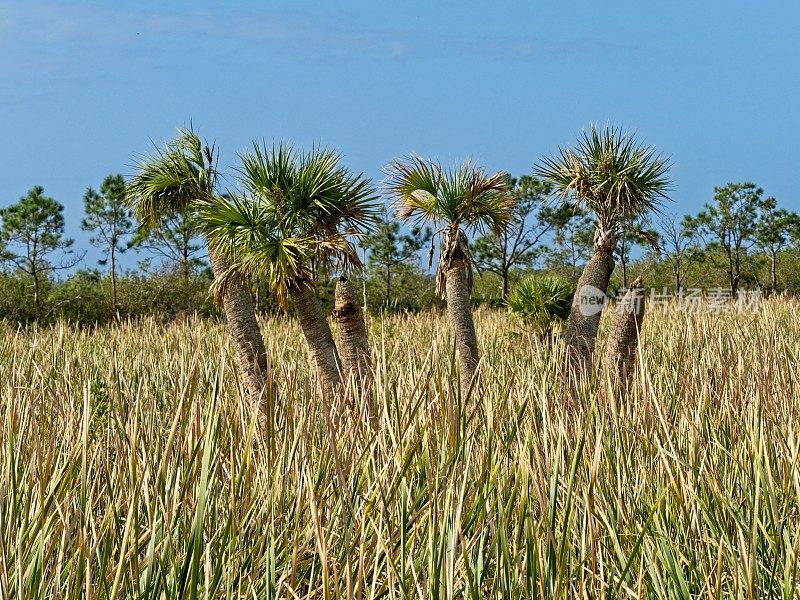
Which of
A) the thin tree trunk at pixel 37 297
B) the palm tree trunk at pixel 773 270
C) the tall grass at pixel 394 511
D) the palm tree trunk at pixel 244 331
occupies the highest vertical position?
the palm tree trunk at pixel 773 270

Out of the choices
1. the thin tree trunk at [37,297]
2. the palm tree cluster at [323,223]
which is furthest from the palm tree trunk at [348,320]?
the thin tree trunk at [37,297]

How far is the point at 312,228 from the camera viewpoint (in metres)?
5.76

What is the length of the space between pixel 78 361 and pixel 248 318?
203cm

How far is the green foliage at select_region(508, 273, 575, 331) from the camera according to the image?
31.0ft

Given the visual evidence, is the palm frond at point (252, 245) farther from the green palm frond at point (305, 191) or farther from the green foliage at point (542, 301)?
the green foliage at point (542, 301)

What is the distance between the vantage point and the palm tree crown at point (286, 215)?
218 inches

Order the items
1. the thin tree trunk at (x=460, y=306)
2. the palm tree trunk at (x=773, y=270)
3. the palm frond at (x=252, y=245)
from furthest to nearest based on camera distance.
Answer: the palm tree trunk at (x=773, y=270)
the thin tree trunk at (x=460, y=306)
the palm frond at (x=252, y=245)

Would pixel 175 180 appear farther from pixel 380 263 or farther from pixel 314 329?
pixel 380 263

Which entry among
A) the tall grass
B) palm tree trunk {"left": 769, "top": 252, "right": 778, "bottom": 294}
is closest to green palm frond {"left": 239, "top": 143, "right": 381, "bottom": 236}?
the tall grass

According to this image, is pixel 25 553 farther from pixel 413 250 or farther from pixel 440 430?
pixel 413 250

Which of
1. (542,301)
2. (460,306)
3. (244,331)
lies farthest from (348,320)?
(542,301)

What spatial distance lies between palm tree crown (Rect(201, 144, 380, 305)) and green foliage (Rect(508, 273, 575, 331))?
389 cm

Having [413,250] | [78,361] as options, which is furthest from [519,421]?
[413,250]

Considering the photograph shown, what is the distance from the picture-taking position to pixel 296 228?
5.75 meters
